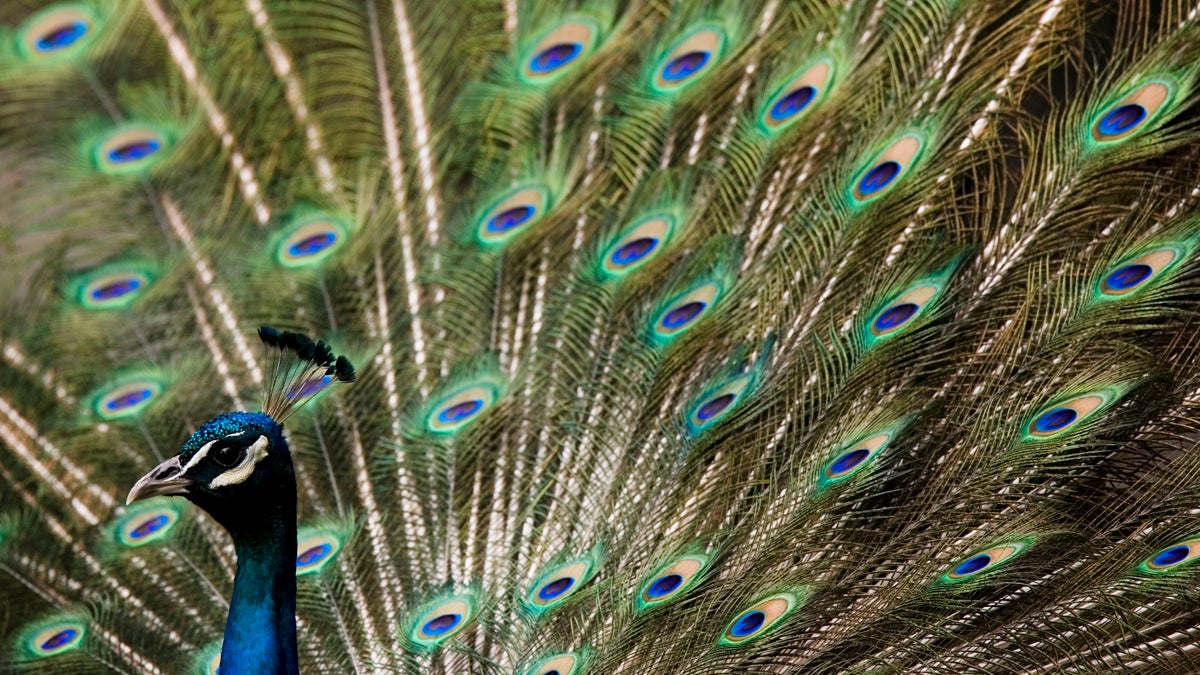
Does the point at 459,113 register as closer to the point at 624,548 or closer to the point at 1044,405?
the point at 624,548

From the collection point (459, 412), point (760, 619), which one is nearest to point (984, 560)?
point (760, 619)

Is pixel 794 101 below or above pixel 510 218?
above

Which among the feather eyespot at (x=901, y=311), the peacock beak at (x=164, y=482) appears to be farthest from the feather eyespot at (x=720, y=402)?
the peacock beak at (x=164, y=482)

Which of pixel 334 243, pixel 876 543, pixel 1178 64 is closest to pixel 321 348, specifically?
pixel 334 243

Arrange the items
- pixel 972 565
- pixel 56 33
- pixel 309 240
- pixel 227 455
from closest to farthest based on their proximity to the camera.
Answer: pixel 56 33 < pixel 227 455 < pixel 309 240 < pixel 972 565

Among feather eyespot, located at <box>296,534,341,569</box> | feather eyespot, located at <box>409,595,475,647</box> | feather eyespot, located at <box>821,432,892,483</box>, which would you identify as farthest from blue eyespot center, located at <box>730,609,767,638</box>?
feather eyespot, located at <box>296,534,341,569</box>

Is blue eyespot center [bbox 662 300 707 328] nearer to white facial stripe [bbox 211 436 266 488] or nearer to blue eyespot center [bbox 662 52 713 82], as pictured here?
blue eyespot center [bbox 662 52 713 82]

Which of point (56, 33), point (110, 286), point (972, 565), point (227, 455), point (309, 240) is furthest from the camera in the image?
point (972, 565)

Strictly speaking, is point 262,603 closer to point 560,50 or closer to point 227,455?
point 227,455
